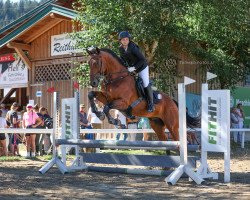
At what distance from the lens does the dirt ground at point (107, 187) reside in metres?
6.45

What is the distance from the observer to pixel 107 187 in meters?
7.23

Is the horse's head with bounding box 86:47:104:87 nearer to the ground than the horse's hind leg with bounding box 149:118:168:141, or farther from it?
farther from it

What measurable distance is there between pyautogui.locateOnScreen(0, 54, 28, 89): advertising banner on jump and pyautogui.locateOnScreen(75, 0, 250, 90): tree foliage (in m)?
6.09

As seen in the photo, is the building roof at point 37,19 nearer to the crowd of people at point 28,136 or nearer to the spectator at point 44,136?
the spectator at point 44,136

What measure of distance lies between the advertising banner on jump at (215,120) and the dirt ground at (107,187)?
639 mm

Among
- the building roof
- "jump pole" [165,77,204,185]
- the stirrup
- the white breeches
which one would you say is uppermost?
the building roof

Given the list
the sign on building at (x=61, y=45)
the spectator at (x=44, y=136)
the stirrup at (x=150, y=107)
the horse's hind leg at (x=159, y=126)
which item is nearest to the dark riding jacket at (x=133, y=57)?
the stirrup at (x=150, y=107)

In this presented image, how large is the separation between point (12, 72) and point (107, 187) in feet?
49.9

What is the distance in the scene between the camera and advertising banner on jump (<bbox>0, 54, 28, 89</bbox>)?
20.8m

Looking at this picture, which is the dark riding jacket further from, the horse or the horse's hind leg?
the horse's hind leg

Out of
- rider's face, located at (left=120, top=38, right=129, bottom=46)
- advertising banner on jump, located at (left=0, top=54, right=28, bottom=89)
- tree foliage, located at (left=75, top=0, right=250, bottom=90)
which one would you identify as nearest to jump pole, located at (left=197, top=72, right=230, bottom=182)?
rider's face, located at (left=120, top=38, right=129, bottom=46)

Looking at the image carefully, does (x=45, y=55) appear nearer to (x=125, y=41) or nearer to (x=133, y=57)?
(x=133, y=57)

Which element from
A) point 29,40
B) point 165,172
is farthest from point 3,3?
point 165,172

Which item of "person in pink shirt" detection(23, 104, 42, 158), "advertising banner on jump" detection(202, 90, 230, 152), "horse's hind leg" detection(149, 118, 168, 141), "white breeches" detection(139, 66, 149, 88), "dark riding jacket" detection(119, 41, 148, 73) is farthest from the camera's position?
"person in pink shirt" detection(23, 104, 42, 158)
